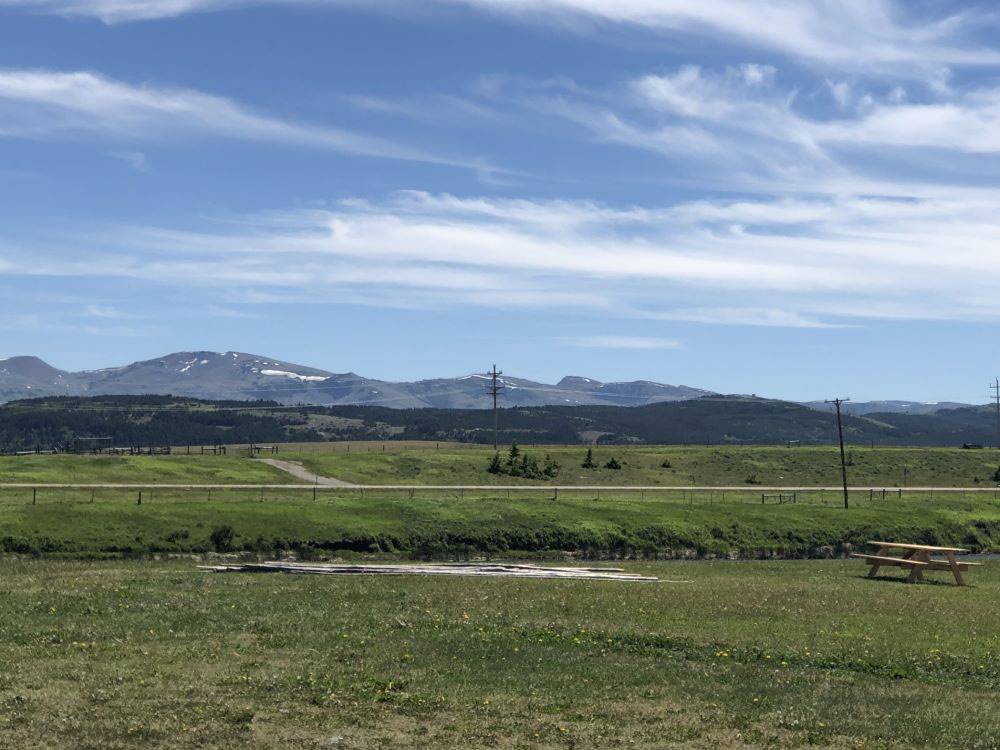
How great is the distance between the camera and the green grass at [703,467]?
13612 centimetres

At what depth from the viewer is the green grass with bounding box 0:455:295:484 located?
11119 cm

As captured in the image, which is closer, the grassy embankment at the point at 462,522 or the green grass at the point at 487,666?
the green grass at the point at 487,666

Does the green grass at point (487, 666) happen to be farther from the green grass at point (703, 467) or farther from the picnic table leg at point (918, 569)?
the green grass at point (703, 467)

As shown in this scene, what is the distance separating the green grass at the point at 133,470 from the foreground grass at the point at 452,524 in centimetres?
2036

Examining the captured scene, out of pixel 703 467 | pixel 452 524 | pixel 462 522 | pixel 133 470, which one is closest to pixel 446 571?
pixel 452 524

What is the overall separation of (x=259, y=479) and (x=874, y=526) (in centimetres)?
6385

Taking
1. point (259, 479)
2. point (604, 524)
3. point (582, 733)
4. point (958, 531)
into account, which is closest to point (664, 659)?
point (582, 733)

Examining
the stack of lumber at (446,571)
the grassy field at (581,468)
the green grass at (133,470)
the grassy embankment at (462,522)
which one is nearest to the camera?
the stack of lumber at (446,571)

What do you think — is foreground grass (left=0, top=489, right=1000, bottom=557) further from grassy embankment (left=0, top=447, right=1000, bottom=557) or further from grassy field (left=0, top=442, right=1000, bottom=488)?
grassy field (left=0, top=442, right=1000, bottom=488)

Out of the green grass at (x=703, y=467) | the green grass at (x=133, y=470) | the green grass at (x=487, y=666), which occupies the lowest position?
the green grass at (x=703, y=467)

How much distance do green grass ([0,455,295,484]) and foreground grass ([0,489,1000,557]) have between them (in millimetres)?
20361

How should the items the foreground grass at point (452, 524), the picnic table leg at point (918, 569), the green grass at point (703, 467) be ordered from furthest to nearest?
1. the green grass at point (703, 467)
2. the foreground grass at point (452, 524)
3. the picnic table leg at point (918, 569)

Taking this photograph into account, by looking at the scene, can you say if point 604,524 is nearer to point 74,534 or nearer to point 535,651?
point 74,534

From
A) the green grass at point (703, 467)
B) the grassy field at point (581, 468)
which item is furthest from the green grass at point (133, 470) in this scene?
the green grass at point (703, 467)
